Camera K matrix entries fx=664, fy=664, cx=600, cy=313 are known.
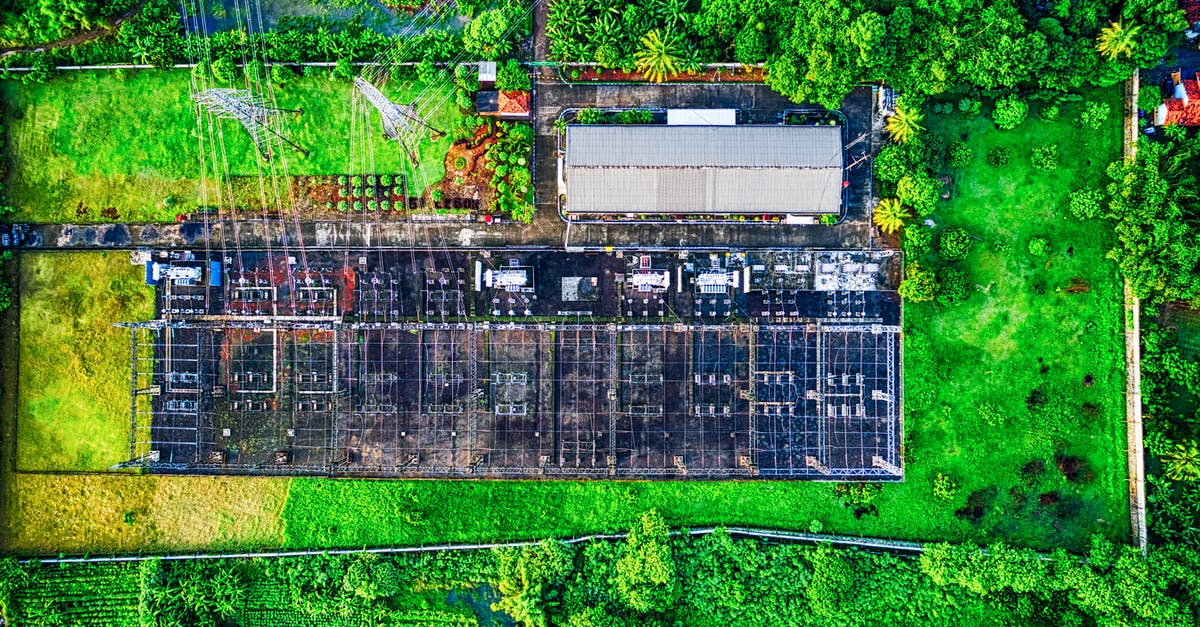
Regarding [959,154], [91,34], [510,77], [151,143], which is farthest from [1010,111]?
[91,34]

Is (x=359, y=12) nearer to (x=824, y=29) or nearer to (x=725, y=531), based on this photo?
(x=824, y=29)

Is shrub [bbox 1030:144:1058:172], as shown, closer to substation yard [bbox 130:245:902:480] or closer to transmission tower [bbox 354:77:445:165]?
substation yard [bbox 130:245:902:480]

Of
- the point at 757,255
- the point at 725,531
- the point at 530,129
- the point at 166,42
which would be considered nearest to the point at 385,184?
the point at 530,129

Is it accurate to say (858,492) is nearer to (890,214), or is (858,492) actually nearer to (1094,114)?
(890,214)

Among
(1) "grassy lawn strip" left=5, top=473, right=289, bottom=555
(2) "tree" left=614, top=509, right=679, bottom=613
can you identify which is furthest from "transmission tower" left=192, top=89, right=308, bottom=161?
(2) "tree" left=614, top=509, right=679, bottom=613

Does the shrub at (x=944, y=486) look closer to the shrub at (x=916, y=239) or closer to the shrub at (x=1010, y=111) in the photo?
the shrub at (x=916, y=239)
